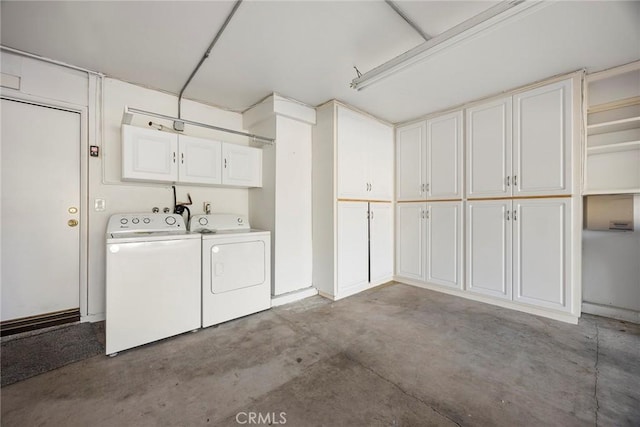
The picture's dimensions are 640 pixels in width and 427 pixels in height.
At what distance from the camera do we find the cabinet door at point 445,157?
342 centimetres

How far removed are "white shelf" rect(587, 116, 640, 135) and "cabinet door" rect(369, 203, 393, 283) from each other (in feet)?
7.85

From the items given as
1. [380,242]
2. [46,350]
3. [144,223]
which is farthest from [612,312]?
[46,350]

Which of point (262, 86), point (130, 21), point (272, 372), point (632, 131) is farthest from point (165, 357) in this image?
point (632, 131)

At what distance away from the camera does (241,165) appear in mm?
3213

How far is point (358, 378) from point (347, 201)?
83.7 inches

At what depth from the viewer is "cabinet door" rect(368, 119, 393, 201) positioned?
3.78 metres

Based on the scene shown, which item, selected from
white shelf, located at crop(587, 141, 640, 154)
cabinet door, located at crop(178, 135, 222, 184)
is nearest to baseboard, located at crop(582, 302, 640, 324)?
white shelf, located at crop(587, 141, 640, 154)

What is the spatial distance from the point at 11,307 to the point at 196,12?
3.13 meters

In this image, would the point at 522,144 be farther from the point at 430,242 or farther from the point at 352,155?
the point at 352,155

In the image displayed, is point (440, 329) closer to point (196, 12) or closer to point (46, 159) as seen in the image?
point (196, 12)

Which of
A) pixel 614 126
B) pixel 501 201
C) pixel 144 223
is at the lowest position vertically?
pixel 144 223

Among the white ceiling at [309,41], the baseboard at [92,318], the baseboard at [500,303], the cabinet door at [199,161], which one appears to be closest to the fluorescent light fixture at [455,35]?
the white ceiling at [309,41]

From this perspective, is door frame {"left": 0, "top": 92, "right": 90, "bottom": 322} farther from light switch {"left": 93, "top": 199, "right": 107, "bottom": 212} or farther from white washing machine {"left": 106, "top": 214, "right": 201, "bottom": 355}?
white washing machine {"left": 106, "top": 214, "right": 201, "bottom": 355}

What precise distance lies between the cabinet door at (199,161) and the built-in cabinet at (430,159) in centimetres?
272
